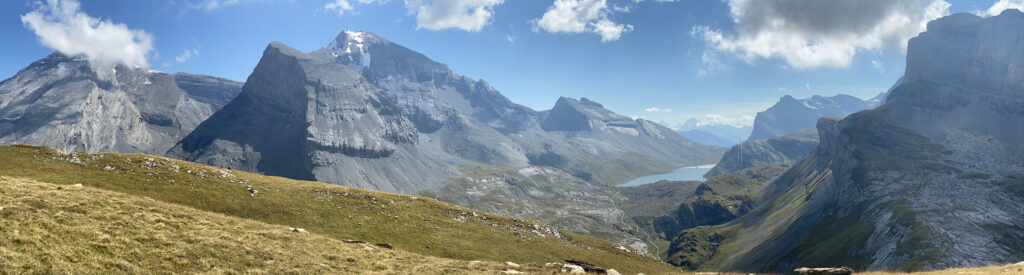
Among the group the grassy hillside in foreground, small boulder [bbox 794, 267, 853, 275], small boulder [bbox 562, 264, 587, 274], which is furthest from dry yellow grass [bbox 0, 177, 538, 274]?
small boulder [bbox 794, 267, 853, 275]

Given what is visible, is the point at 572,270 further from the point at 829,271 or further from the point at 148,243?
the point at 148,243

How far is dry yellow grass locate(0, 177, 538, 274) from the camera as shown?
19.0 meters

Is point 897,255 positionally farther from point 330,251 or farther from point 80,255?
point 80,255

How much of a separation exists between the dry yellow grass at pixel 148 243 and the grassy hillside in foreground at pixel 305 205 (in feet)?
58.6

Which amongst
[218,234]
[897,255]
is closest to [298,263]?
[218,234]

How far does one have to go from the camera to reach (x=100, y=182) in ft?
154

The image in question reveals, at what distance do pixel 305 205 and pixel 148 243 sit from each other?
34059mm

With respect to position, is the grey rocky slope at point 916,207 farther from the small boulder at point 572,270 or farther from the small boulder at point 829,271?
the small boulder at point 572,270

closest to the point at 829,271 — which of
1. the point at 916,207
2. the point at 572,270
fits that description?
the point at 572,270

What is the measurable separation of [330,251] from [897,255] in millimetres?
129824

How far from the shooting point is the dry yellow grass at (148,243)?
1898 centimetres

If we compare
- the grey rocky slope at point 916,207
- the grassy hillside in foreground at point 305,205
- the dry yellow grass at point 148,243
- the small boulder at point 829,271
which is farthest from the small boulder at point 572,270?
the grey rocky slope at point 916,207

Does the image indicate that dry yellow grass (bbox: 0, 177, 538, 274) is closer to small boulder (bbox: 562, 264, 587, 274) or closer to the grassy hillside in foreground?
small boulder (bbox: 562, 264, 587, 274)

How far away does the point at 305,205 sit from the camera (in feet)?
182
